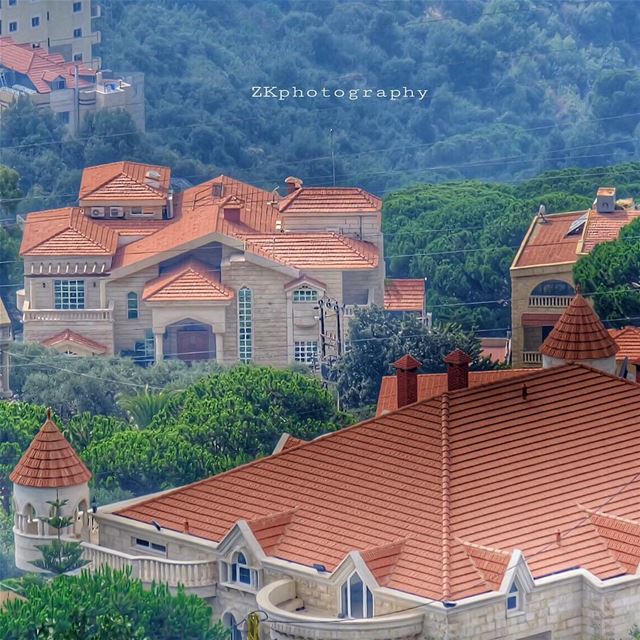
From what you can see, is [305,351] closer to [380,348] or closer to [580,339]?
[380,348]

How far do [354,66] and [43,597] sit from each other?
46.4ft

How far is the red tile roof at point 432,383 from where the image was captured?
35.5m

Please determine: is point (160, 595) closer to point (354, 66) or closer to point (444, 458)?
point (444, 458)

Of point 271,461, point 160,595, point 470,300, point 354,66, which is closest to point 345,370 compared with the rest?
point 470,300

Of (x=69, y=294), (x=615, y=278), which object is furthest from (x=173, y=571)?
(x=615, y=278)

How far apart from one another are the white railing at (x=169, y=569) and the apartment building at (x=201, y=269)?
357 inches

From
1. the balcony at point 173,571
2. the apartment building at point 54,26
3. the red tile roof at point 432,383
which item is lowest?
the balcony at point 173,571

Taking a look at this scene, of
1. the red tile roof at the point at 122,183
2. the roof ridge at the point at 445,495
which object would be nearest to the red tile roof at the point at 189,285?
the red tile roof at the point at 122,183

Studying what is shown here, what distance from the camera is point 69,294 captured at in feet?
128

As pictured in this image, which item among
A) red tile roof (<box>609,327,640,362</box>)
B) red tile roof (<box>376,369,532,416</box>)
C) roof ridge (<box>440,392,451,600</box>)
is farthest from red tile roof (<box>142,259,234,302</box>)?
roof ridge (<box>440,392,451,600</box>)

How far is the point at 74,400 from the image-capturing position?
132ft

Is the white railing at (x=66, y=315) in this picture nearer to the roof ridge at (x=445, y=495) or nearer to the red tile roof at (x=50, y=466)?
the red tile roof at (x=50, y=466)

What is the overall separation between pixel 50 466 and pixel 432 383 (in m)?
7.79

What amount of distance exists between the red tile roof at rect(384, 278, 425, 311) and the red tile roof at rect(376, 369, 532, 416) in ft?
6.07
